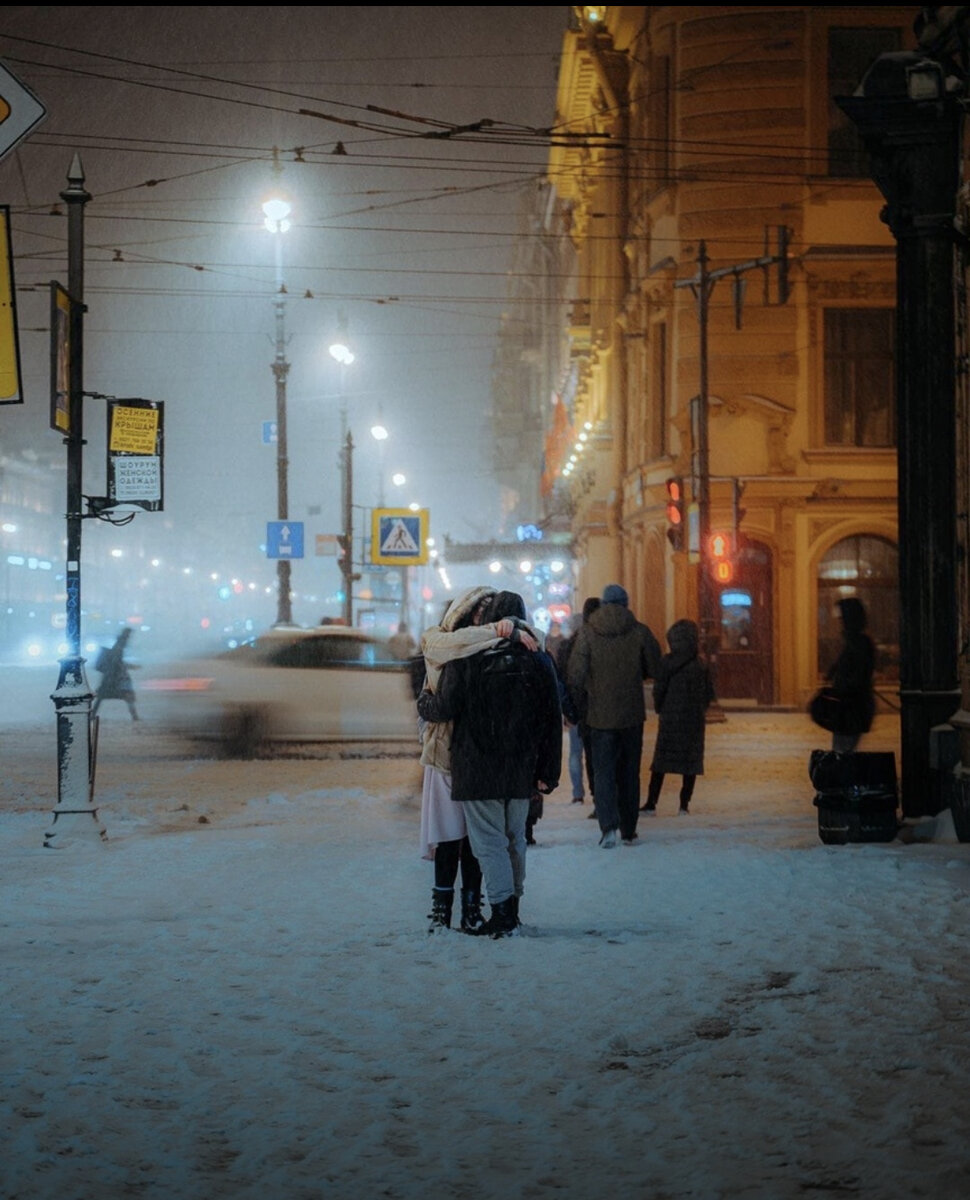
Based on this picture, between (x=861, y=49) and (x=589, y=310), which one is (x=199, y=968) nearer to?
(x=861, y=49)

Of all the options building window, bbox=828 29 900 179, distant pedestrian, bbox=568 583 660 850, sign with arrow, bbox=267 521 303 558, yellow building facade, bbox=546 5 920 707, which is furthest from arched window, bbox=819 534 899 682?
distant pedestrian, bbox=568 583 660 850

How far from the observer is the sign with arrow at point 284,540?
32.1m

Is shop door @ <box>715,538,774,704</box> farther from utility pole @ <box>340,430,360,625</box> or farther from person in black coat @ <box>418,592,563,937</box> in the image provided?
person in black coat @ <box>418,592,563,937</box>

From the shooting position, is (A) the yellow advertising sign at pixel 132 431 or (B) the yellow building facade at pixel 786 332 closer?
(A) the yellow advertising sign at pixel 132 431

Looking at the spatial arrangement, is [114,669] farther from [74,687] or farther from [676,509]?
[74,687]

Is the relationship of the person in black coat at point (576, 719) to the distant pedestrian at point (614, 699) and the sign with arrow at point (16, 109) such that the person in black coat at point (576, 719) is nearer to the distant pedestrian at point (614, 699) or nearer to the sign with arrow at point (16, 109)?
the distant pedestrian at point (614, 699)

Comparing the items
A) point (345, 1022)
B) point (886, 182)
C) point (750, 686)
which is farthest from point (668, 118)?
point (345, 1022)

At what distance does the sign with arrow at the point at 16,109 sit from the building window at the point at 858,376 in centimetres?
2824

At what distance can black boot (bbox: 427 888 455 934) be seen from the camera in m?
8.05

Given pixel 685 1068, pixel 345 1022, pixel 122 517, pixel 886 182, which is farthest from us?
pixel 122 517

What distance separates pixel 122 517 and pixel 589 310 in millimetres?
37404

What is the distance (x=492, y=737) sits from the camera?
25.4 feet

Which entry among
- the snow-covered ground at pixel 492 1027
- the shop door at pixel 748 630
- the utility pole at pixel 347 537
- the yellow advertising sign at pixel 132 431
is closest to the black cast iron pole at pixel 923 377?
the snow-covered ground at pixel 492 1027

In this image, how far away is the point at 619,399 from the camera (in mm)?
42406
